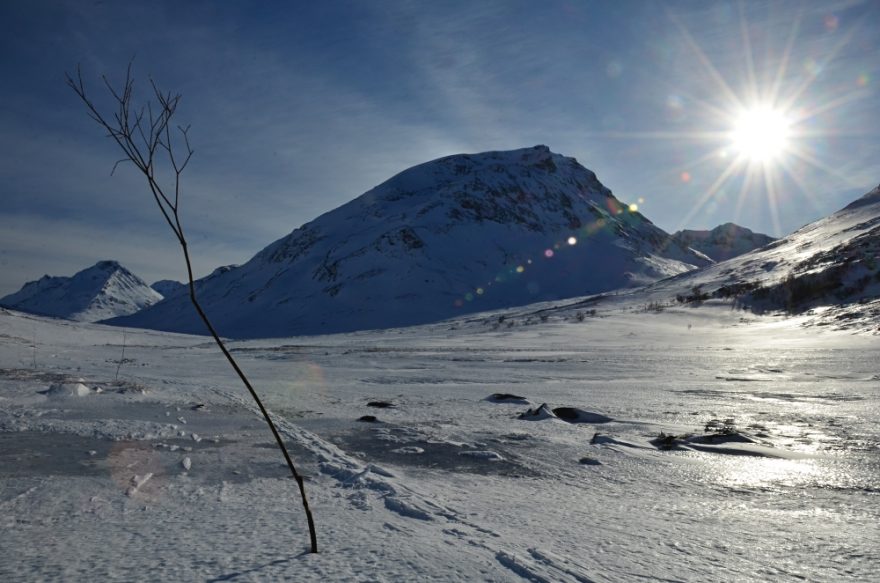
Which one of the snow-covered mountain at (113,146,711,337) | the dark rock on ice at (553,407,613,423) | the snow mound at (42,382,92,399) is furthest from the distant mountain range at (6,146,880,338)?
the snow mound at (42,382,92,399)

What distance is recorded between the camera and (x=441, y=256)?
378ft

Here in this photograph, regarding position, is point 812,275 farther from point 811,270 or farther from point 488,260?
point 488,260

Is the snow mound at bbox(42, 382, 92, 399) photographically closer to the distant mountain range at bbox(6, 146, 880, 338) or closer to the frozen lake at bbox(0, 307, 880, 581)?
the frozen lake at bbox(0, 307, 880, 581)

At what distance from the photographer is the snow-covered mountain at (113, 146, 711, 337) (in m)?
101

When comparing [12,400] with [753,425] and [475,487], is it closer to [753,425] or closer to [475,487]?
[475,487]

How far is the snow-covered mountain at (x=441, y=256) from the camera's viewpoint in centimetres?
10094

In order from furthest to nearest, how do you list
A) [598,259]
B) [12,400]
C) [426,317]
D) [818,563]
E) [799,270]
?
1. [598,259]
2. [426,317]
3. [799,270]
4. [12,400]
5. [818,563]

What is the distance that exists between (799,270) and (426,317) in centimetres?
5229

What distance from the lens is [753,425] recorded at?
9164mm

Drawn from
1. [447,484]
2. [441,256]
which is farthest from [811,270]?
[441,256]

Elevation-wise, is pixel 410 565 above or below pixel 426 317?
below

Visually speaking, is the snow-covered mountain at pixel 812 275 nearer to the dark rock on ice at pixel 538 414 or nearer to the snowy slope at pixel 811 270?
the snowy slope at pixel 811 270

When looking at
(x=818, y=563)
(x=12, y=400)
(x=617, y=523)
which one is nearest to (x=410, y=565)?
(x=617, y=523)

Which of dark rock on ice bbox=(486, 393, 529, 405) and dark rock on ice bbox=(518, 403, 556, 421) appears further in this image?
dark rock on ice bbox=(486, 393, 529, 405)
